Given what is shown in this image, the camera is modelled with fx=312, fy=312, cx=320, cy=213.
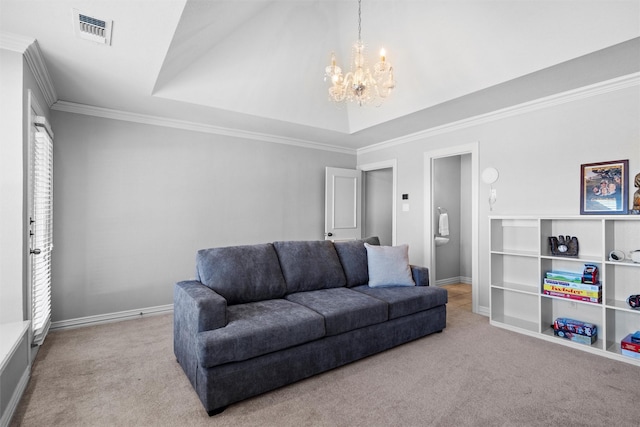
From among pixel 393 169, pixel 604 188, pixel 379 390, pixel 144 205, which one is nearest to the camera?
pixel 379 390

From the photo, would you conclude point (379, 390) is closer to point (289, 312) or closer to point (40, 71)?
point (289, 312)

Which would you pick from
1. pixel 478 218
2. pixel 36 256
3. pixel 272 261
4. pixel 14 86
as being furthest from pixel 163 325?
pixel 478 218

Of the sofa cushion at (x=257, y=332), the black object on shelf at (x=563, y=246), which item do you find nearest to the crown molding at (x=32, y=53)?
the sofa cushion at (x=257, y=332)

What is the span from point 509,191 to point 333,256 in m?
2.19

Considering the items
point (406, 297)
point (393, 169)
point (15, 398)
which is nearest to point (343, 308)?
point (406, 297)

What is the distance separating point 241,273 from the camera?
271 centimetres

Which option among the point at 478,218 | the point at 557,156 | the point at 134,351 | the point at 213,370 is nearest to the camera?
the point at 213,370

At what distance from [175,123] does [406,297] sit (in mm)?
3506

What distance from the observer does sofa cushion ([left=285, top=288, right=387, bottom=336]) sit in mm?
2434

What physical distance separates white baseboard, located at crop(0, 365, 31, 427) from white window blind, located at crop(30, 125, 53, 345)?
0.45 metres

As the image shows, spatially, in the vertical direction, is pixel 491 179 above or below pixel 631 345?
above

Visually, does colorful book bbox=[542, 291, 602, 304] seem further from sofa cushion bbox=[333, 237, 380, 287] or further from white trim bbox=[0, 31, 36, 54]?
white trim bbox=[0, 31, 36, 54]

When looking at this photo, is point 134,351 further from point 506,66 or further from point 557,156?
point 557,156

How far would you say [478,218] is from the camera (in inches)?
153
